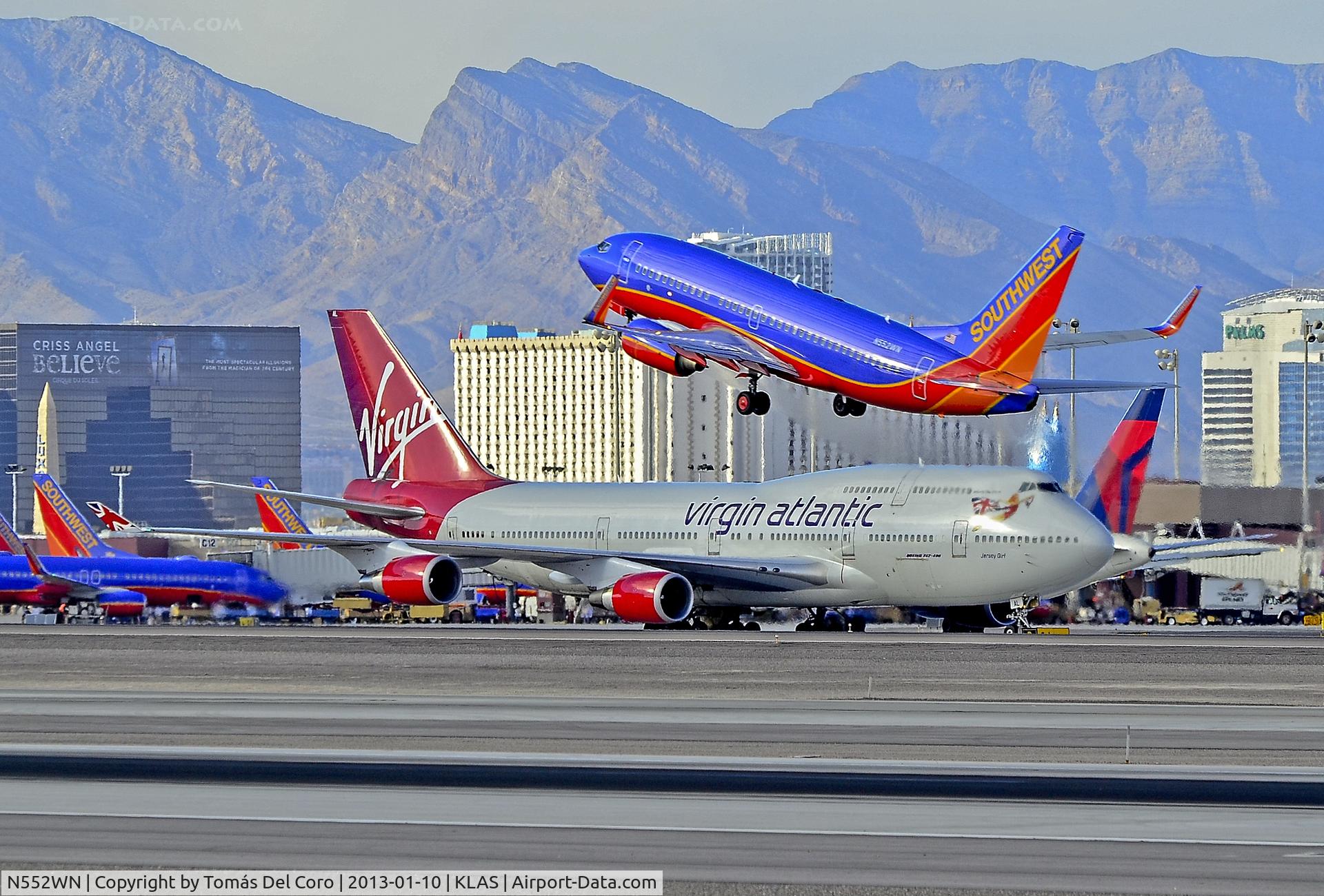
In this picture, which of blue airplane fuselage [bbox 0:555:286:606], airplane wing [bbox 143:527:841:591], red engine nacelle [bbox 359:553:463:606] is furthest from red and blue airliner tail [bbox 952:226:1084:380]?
blue airplane fuselage [bbox 0:555:286:606]

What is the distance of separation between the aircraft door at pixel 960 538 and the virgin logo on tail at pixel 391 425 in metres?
25.8

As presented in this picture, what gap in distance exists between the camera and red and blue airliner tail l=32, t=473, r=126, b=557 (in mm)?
128500

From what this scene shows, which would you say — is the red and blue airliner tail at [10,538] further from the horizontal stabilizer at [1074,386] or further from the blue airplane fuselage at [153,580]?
the horizontal stabilizer at [1074,386]

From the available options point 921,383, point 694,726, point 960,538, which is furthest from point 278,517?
point 694,726

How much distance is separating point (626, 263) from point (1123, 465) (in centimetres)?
4361

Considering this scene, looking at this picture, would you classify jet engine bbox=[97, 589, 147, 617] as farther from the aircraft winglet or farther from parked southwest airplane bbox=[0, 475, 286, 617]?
the aircraft winglet

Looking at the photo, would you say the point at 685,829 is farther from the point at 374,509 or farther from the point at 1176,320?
the point at 374,509

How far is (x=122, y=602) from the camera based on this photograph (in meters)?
114

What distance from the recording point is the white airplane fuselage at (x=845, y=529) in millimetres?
75250

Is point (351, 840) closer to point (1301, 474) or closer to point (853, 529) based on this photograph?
point (853, 529)

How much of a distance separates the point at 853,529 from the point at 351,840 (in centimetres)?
5244

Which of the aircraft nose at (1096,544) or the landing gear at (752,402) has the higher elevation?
the landing gear at (752,402)

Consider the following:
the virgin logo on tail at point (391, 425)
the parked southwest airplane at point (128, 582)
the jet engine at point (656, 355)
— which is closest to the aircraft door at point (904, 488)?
the virgin logo on tail at point (391, 425)

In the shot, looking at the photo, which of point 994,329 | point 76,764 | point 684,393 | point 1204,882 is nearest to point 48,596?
point 684,393
